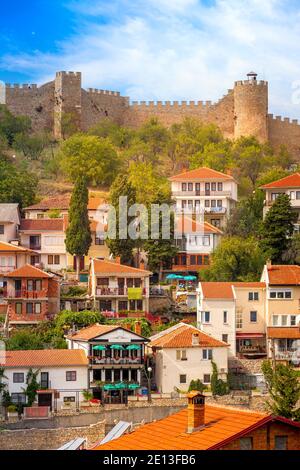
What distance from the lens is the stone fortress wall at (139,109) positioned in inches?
3172

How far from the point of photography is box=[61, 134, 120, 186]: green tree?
7175cm

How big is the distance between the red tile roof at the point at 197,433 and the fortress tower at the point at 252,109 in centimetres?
5740

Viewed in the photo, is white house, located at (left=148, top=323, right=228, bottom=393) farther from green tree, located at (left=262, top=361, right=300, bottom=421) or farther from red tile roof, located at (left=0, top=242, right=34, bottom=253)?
red tile roof, located at (left=0, top=242, right=34, bottom=253)

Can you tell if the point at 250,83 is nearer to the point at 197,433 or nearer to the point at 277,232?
the point at 277,232

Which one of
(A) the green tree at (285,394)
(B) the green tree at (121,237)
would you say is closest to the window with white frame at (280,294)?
(B) the green tree at (121,237)

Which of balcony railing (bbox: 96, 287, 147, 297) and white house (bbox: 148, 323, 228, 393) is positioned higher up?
balcony railing (bbox: 96, 287, 147, 297)

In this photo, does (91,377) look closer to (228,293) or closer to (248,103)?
(228,293)

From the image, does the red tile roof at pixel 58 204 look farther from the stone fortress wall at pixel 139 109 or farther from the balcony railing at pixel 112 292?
the stone fortress wall at pixel 139 109

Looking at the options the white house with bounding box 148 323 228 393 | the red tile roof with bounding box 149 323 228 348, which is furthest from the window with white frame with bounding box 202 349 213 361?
the red tile roof with bounding box 149 323 228 348

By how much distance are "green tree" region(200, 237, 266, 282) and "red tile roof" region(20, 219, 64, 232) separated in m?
8.02

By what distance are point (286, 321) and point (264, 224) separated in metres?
6.15

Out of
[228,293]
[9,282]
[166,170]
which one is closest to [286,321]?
[228,293]

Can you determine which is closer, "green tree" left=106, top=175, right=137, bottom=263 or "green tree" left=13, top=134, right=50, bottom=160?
"green tree" left=106, top=175, right=137, bottom=263

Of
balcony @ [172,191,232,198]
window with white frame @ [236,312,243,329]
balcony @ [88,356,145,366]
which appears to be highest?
balcony @ [172,191,232,198]
